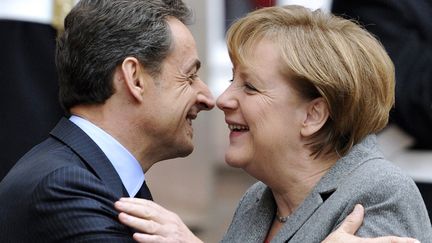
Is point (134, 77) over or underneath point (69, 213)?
over

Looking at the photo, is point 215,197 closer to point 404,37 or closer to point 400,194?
point 404,37

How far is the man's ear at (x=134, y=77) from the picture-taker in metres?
4.09

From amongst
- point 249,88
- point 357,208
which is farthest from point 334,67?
point 357,208

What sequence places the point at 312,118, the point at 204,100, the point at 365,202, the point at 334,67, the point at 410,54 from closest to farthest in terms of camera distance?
the point at 365,202 < the point at 334,67 < the point at 312,118 < the point at 204,100 < the point at 410,54

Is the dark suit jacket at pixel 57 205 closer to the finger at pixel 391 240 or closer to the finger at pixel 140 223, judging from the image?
the finger at pixel 140 223

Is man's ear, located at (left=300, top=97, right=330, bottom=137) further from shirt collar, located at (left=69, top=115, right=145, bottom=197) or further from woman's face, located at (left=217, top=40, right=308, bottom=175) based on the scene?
shirt collar, located at (left=69, top=115, right=145, bottom=197)

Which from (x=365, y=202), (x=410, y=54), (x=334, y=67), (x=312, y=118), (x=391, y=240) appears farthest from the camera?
(x=410, y=54)

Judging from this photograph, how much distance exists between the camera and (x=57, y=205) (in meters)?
3.82

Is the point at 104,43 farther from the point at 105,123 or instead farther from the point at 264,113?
the point at 264,113

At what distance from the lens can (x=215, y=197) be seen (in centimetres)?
819

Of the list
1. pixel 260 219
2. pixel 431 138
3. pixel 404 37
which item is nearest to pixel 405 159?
pixel 431 138

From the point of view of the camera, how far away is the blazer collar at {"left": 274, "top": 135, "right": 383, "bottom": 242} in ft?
13.1

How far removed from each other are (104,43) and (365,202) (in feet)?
2.95

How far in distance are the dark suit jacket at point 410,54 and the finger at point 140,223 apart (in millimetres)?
1416
